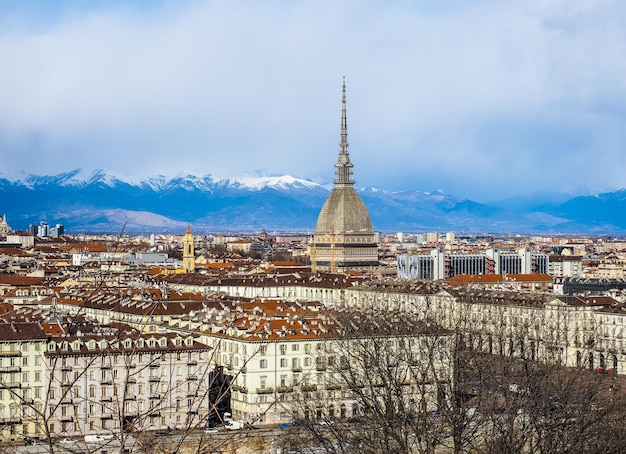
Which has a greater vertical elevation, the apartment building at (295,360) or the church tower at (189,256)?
the church tower at (189,256)

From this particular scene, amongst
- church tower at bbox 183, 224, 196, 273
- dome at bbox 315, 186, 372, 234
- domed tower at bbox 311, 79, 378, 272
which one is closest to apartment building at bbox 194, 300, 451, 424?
church tower at bbox 183, 224, 196, 273

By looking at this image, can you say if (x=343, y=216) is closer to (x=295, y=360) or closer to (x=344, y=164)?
(x=344, y=164)

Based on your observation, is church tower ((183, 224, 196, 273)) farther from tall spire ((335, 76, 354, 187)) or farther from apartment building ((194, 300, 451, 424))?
apartment building ((194, 300, 451, 424))

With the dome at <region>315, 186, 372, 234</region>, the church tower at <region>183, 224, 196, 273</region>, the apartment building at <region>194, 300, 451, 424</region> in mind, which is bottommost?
the apartment building at <region>194, 300, 451, 424</region>

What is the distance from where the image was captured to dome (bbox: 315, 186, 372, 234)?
→ 107750 millimetres

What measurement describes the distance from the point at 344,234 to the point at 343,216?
2.51 meters

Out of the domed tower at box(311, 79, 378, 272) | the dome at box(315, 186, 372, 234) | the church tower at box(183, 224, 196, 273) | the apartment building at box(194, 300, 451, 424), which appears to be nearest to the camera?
the apartment building at box(194, 300, 451, 424)

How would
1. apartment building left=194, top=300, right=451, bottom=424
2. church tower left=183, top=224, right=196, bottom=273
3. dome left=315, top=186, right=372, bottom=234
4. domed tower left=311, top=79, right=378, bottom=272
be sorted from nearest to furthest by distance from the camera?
apartment building left=194, top=300, right=451, bottom=424, church tower left=183, top=224, right=196, bottom=273, domed tower left=311, top=79, right=378, bottom=272, dome left=315, top=186, right=372, bottom=234

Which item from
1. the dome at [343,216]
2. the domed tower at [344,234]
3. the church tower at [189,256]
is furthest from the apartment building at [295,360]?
the dome at [343,216]

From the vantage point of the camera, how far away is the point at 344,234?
106 metres

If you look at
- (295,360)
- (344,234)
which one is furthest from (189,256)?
(295,360)

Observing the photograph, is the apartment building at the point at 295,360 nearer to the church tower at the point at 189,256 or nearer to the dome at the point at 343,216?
the church tower at the point at 189,256

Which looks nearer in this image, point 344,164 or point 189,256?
point 189,256

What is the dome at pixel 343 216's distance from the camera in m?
108
